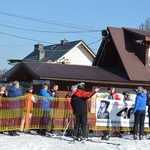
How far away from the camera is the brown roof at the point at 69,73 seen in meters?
18.0

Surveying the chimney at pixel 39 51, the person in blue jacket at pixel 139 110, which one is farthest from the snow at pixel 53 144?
the chimney at pixel 39 51

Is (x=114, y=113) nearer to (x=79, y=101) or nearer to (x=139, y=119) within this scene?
(x=139, y=119)

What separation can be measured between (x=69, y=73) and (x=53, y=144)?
880 cm

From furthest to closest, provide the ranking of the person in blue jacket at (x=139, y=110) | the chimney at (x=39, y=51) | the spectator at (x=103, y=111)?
the chimney at (x=39, y=51) < the spectator at (x=103, y=111) < the person in blue jacket at (x=139, y=110)

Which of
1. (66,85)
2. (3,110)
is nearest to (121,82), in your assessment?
(66,85)

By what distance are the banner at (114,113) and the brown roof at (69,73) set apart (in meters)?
4.90

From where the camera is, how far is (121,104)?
13539 millimetres

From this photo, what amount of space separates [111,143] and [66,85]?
812 cm

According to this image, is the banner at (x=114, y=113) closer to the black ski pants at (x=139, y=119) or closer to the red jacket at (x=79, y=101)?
the black ski pants at (x=139, y=119)

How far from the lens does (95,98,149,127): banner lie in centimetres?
1322

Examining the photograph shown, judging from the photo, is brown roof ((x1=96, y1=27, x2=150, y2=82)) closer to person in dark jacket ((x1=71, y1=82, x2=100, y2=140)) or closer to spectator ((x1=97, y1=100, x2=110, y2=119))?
spectator ((x1=97, y1=100, x2=110, y2=119))

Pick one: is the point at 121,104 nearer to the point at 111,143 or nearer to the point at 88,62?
the point at 111,143

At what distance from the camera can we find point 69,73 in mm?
19047

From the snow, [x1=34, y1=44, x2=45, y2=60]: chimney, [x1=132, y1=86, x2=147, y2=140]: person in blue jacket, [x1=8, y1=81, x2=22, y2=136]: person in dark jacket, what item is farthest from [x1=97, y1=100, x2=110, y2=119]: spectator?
[x1=34, y1=44, x2=45, y2=60]: chimney
